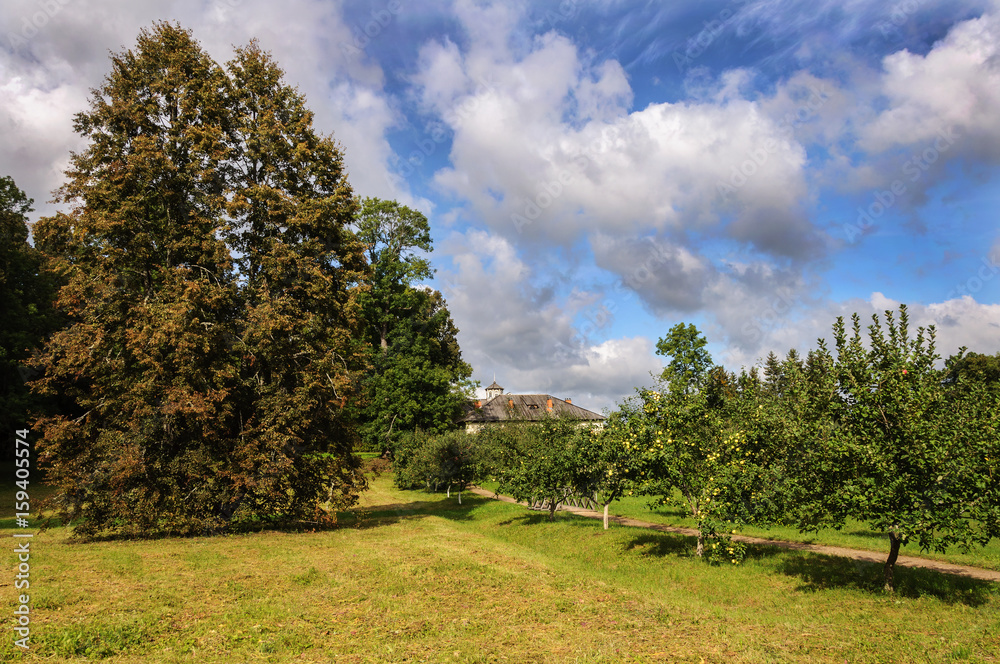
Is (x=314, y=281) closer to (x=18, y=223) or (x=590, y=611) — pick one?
(x=590, y=611)

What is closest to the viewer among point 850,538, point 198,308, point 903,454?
point 903,454

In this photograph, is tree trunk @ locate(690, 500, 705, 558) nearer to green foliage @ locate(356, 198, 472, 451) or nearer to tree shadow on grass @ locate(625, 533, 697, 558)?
tree shadow on grass @ locate(625, 533, 697, 558)

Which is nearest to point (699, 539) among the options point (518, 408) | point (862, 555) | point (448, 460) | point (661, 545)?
point (661, 545)

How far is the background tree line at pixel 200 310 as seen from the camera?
1586cm

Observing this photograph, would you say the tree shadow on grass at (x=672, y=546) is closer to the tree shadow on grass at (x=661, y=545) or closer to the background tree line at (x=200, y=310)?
the tree shadow on grass at (x=661, y=545)

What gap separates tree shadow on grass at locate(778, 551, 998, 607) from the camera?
10.7 metres

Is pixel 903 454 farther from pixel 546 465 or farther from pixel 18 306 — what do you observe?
pixel 18 306

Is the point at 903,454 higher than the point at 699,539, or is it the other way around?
the point at 903,454

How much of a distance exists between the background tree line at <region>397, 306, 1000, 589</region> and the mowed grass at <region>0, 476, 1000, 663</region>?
123 cm

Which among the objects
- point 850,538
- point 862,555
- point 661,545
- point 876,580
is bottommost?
point 850,538

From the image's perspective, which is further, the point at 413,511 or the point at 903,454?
the point at 413,511

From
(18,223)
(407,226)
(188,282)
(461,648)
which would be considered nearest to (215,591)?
(461,648)

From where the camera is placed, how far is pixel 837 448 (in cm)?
969

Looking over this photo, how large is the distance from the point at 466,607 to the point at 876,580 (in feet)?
29.9
